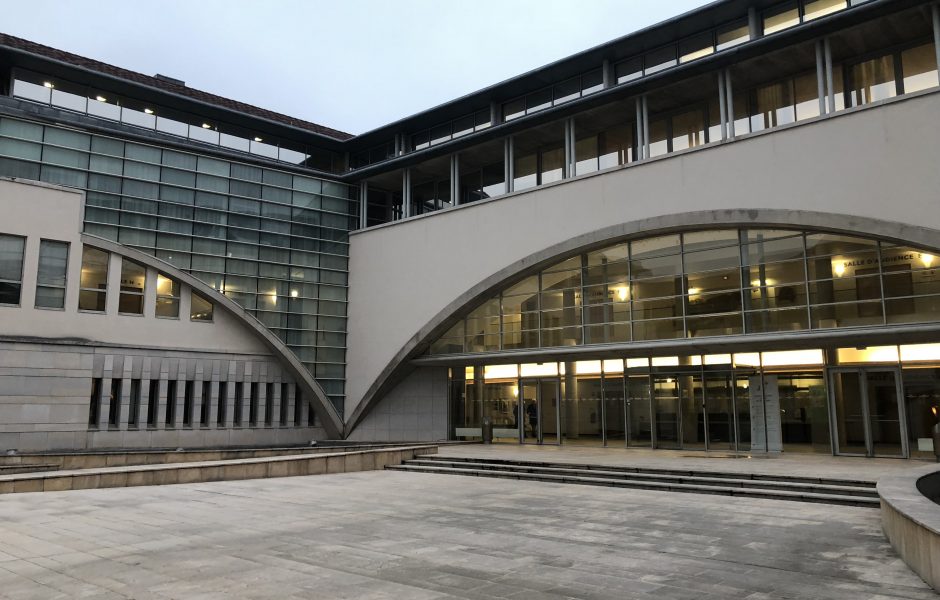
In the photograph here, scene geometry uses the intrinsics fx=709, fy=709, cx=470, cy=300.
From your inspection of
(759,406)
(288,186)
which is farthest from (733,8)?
(288,186)

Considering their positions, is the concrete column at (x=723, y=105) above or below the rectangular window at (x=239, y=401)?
above

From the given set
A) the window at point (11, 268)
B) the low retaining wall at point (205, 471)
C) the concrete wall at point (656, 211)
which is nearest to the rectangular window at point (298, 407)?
the concrete wall at point (656, 211)

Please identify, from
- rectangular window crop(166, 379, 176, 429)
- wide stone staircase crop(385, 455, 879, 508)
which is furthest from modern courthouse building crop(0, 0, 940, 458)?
wide stone staircase crop(385, 455, 879, 508)

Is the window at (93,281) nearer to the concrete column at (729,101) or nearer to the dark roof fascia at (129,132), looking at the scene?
the dark roof fascia at (129,132)

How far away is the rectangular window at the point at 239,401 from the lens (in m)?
30.6

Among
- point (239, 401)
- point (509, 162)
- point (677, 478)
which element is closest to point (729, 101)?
point (509, 162)

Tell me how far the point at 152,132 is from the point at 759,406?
2647cm

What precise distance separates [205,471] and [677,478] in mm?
11448

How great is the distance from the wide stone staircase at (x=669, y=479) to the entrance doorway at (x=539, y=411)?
24.4 ft

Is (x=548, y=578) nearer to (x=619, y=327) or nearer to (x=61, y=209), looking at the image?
(x=619, y=327)

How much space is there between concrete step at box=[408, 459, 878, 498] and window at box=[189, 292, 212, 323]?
13.5 meters

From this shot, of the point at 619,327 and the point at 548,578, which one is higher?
the point at 619,327

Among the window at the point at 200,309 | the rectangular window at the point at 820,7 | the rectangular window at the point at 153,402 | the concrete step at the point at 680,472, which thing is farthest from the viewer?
the window at the point at 200,309

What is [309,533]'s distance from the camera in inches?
417
